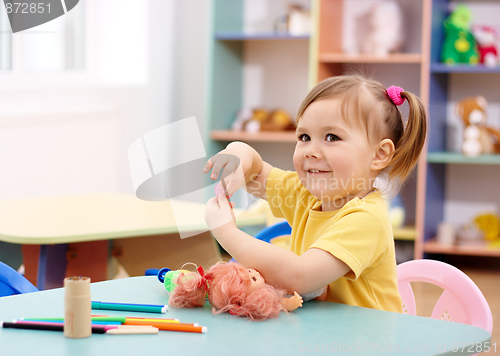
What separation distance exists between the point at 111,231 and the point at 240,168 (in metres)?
0.70

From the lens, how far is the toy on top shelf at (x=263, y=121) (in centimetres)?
340

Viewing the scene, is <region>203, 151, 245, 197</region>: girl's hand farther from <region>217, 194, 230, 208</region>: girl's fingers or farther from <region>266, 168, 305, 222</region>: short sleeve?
<region>266, 168, 305, 222</region>: short sleeve

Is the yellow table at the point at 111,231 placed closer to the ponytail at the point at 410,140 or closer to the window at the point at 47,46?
the ponytail at the point at 410,140

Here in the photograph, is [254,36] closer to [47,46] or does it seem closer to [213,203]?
[47,46]

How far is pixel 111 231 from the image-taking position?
5.22 feet

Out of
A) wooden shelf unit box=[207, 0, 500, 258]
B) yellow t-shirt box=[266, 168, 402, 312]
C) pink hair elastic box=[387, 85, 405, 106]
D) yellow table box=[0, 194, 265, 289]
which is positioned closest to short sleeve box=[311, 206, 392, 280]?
yellow t-shirt box=[266, 168, 402, 312]

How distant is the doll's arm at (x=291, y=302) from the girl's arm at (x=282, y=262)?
0.03 meters

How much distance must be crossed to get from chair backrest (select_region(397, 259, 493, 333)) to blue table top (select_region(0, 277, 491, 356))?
0.83ft

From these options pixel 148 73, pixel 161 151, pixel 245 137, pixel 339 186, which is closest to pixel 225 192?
pixel 339 186

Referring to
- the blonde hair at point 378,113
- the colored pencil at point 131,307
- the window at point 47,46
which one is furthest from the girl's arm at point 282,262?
the window at point 47,46

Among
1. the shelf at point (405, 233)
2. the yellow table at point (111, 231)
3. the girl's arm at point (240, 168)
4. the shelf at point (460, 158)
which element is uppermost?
the girl's arm at point (240, 168)

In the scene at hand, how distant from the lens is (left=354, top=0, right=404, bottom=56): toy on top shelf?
323cm

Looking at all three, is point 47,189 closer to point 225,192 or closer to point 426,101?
point 426,101

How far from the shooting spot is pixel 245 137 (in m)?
3.38
